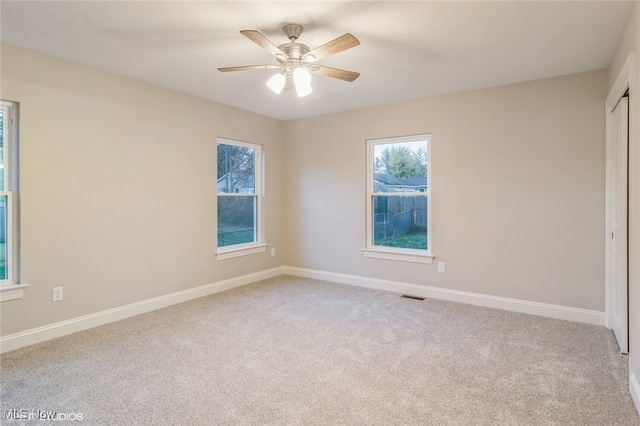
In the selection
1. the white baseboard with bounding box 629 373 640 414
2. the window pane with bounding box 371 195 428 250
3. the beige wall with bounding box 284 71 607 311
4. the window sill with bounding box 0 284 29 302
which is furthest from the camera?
the window pane with bounding box 371 195 428 250

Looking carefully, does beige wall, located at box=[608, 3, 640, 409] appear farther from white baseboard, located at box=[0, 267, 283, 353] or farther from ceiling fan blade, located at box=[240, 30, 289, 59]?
white baseboard, located at box=[0, 267, 283, 353]

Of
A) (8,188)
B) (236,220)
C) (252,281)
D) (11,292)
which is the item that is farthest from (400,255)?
(8,188)

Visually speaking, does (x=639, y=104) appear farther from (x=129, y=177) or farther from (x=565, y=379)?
(x=129, y=177)

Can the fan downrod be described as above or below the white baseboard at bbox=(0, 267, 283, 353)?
above

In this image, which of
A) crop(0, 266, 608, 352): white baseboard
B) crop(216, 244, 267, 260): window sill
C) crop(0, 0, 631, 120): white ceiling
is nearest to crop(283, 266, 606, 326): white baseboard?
crop(0, 266, 608, 352): white baseboard

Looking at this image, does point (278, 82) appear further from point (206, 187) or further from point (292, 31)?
point (206, 187)

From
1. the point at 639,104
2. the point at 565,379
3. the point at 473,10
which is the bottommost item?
the point at 565,379

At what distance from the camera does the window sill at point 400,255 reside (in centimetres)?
428

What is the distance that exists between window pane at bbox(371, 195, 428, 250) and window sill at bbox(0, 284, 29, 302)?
3720 millimetres

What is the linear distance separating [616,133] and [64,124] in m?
4.78

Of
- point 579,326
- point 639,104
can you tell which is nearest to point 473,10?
point 639,104

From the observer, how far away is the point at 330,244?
5070mm

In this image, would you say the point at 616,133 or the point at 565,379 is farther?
the point at 616,133

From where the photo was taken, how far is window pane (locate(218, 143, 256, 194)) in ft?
15.1
